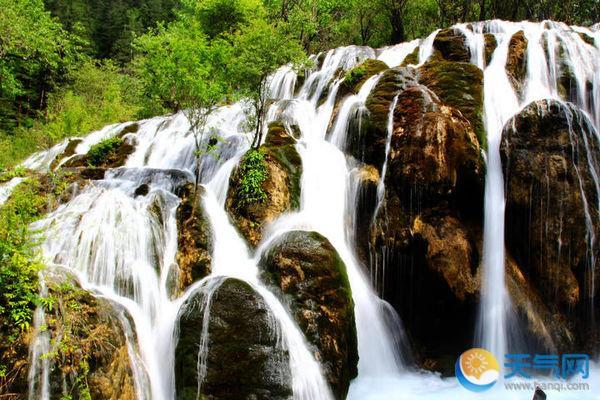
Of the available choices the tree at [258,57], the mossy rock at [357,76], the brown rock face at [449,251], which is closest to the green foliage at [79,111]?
the tree at [258,57]

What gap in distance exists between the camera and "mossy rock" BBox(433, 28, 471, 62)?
14498 millimetres

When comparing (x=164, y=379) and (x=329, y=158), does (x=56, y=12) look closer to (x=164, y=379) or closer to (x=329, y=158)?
(x=329, y=158)

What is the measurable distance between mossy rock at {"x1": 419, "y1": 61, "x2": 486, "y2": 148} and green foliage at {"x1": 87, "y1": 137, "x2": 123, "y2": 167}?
11354mm

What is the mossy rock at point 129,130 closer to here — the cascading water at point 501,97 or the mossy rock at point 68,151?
the mossy rock at point 68,151

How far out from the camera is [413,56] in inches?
632

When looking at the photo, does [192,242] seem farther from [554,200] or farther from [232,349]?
[554,200]

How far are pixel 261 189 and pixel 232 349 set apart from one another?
13.8 ft

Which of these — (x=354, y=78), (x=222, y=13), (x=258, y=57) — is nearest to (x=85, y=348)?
(x=258, y=57)

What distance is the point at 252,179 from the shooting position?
915cm

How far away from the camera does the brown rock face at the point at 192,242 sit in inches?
306

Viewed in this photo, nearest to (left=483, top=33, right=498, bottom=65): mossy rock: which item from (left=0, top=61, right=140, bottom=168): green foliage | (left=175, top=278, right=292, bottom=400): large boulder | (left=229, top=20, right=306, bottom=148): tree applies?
(left=229, top=20, right=306, bottom=148): tree

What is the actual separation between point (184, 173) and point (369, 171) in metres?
4.75

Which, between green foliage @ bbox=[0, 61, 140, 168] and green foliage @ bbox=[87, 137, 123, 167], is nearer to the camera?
green foliage @ bbox=[87, 137, 123, 167]

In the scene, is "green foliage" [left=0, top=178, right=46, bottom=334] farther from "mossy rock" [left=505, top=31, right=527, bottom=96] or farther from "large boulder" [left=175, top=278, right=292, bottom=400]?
"mossy rock" [left=505, top=31, right=527, bottom=96]
